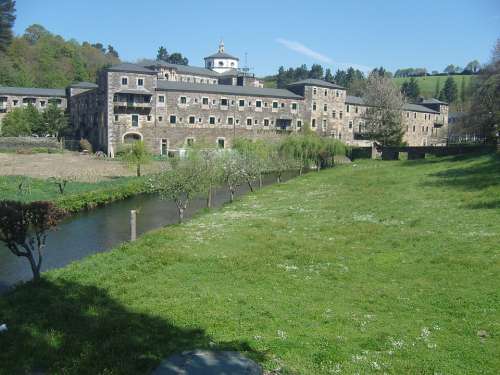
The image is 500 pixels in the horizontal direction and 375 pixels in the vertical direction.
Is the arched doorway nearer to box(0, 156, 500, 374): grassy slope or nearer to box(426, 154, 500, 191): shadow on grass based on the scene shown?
box(426, 154, 500, 191): shadow on grass

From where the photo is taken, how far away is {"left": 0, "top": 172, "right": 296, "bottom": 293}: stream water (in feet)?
75.9

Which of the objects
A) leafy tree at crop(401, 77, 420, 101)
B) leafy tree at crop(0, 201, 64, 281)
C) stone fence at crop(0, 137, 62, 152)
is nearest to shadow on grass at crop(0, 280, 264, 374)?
leafy tree at crop(0, 201, 64, 281)

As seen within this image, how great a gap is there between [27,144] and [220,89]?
33.2m

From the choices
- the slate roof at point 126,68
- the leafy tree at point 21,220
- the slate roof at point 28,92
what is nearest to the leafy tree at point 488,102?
the slate roof at point 126,68

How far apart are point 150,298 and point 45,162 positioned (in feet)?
173

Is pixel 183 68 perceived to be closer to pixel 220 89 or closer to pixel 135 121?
pixel 220 89

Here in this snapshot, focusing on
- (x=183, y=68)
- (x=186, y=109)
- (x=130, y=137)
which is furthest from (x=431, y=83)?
(x=130, y=137)

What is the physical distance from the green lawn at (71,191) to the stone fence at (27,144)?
3437cm

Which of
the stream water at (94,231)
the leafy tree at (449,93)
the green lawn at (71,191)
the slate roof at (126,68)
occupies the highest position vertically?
the leafy tree at (449,93)

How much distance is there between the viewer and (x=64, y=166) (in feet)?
192

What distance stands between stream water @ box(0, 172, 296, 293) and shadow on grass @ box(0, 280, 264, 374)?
21.2ft

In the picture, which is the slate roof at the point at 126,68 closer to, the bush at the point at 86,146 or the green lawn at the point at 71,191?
the bush at the point at 86,146

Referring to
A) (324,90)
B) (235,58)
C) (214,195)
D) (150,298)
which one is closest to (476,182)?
(214,195)

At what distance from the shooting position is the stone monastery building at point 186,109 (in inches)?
2835
